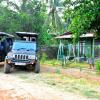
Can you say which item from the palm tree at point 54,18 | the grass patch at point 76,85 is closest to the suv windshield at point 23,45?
the grass patch at point 76,85

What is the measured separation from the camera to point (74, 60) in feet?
98.8

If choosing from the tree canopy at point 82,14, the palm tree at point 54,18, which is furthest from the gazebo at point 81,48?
the tree canopy at point 82,14

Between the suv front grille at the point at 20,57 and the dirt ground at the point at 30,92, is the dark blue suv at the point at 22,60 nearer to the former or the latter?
the suv front grille at the point at 20,57

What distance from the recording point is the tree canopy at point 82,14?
63.6 feet

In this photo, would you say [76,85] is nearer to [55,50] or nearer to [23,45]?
[23,45]

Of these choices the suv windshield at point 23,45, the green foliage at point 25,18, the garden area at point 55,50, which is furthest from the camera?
the green foliage at point 25,18

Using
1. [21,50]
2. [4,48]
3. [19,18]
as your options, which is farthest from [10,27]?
[21,50]

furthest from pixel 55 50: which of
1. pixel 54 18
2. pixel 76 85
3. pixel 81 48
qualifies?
pixel 76 85

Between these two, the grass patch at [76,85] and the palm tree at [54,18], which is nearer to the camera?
the grass patch at [76,85]

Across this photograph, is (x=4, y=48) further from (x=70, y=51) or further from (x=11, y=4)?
(x=11, y=4)

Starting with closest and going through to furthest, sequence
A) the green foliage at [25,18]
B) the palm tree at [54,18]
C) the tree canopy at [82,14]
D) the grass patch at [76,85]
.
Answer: the grass patch at [76,85] → the tree canopy at [82,14] → the green foliage at [25,18] → the palm tree at [54,18]

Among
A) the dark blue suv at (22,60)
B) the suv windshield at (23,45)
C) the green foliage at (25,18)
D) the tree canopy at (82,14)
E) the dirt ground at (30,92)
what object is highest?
the green foliage at (25,18)

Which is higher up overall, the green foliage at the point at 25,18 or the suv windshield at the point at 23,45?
the green foliage at the point at 25,18

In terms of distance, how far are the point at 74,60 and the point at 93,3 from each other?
11.2 meters
